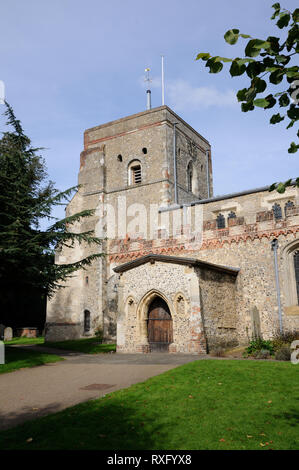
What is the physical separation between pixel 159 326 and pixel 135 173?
58.4ft

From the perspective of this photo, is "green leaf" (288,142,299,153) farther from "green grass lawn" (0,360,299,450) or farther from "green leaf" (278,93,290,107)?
"green grass lawn" (0,360,299,450)

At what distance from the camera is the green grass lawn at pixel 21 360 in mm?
12227

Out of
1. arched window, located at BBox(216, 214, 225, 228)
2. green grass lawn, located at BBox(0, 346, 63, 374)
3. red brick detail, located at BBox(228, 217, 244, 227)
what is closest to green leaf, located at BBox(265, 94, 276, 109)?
green grass lawn, located at BBox(0, 346, 63, 374)

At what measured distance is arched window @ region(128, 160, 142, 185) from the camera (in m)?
31.4

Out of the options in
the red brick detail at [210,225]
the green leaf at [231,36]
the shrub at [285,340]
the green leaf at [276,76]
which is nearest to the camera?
the green leaf at [231,36]

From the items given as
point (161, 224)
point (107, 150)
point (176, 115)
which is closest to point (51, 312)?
point (161, 224)

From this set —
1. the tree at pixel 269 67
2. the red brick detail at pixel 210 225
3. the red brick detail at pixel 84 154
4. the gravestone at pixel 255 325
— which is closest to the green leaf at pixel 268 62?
the tree at pixel 269 67

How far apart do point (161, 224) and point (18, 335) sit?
59.6 ft

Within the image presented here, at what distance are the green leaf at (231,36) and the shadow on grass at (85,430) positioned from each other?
15.4ft

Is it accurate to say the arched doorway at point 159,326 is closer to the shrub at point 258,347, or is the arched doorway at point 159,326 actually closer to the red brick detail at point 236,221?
the shrub at point 258,347

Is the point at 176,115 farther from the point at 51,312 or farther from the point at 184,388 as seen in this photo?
the point at 184,388

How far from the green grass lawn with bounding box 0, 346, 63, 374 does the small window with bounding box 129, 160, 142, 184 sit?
18815mm

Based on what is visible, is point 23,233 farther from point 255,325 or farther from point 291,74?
point 291,74
